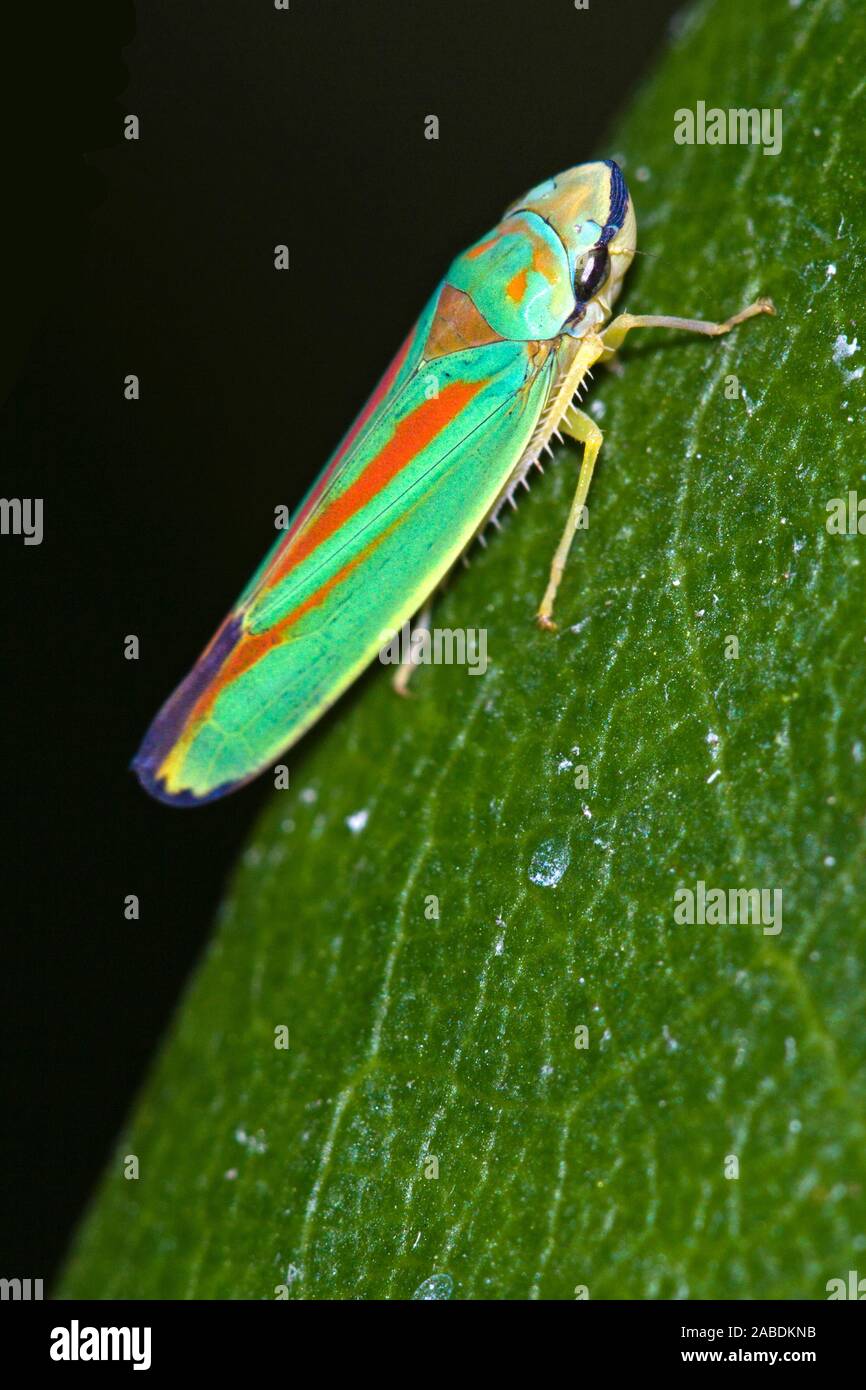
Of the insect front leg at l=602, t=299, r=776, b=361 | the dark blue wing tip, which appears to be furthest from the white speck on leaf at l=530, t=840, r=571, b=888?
the insect front leg at l=602, t=299, r=776, b=361

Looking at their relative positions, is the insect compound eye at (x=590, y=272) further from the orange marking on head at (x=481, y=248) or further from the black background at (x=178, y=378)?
the black background at (x=178, y=378)

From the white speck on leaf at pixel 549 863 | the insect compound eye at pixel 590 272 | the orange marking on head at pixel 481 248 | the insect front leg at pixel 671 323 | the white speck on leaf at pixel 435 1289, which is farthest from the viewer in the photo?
the orange marking on head at pixel 481 248

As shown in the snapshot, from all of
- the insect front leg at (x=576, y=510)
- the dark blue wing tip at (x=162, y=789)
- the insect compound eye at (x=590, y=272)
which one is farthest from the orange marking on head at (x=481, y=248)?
the dark blue wing tip at (x=162, y=789)

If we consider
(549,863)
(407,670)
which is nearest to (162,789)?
(407,670)

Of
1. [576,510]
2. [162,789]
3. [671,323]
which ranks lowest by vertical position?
[162,789]

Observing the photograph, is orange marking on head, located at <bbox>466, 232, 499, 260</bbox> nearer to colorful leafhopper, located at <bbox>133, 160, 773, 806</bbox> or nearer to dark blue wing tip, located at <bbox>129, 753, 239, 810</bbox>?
colorful leafhopper, located at <bbox>133, 160, 773, 806</bbox>

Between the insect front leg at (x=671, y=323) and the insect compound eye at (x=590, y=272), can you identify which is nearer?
the insect front leg at (x=671, y=323)

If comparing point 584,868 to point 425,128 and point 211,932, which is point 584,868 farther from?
point 425,128

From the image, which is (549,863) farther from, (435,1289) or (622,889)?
(435,1289)
